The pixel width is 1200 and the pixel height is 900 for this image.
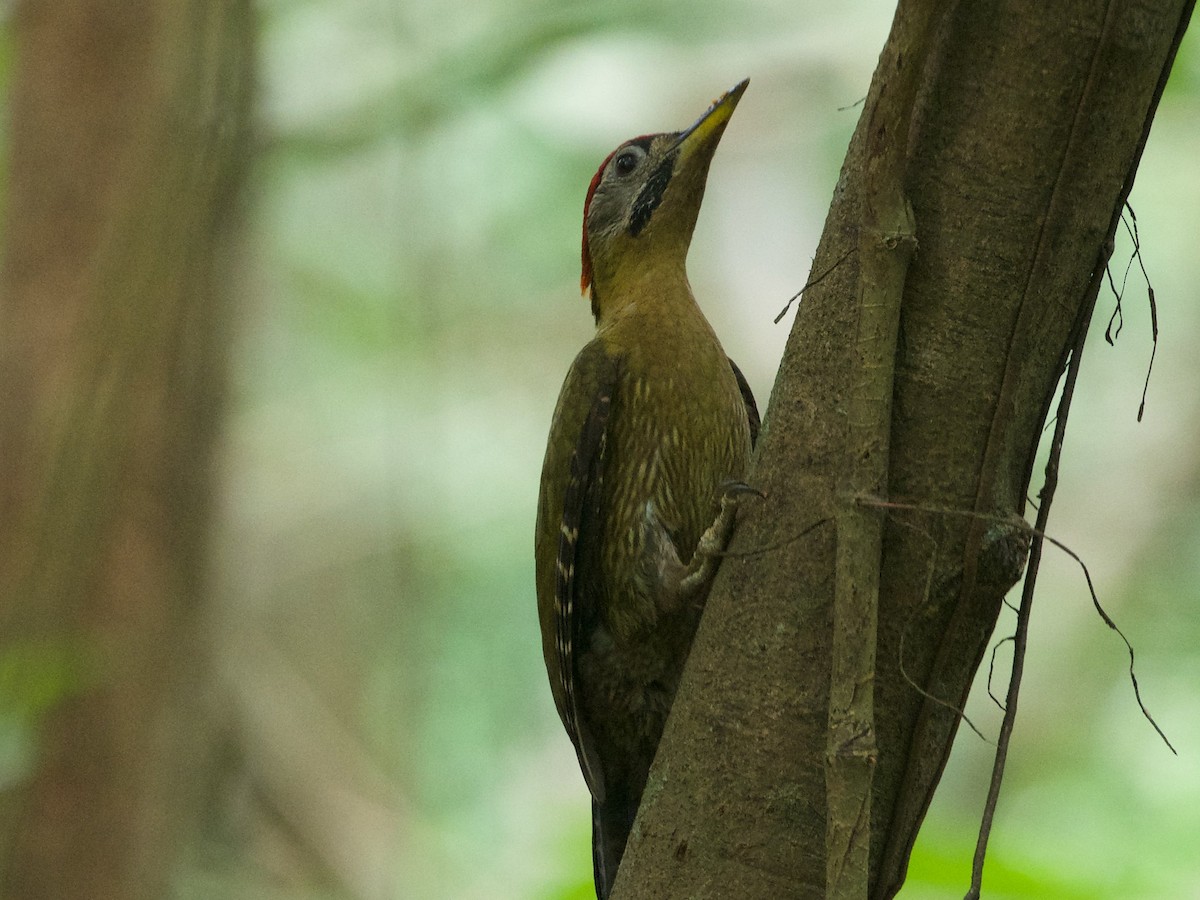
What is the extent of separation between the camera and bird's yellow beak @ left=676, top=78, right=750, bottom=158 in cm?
300

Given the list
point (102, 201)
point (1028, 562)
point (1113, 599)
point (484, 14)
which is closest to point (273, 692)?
point (102, 201)

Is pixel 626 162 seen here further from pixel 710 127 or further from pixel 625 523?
pixel 625 523

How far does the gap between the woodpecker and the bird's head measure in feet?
1.04

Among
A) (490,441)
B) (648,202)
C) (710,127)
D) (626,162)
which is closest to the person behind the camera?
(710,127)

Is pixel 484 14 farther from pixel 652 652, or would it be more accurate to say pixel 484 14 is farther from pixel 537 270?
pixel 652 652

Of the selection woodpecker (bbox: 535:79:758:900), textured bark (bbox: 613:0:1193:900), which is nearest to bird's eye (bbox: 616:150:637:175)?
woodpecker (bbox: 535:79:758:900)

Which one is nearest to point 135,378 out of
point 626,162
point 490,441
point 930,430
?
point 930,430

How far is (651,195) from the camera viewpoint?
3.26 metres

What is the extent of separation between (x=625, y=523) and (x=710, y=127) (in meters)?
0.99

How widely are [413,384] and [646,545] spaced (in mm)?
3185

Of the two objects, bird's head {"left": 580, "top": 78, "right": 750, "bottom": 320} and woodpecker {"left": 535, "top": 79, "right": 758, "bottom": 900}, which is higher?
bird's head {"left": 580, "top": 78, "right": 750, "bottom": 320}

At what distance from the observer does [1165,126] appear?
534cm

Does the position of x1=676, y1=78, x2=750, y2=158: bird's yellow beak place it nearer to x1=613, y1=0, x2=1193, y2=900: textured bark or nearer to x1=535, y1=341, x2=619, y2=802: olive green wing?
x1=535, y1=341, x2=619, y2=802: olive green wing

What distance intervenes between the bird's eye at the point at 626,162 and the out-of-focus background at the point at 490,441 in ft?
2.09
